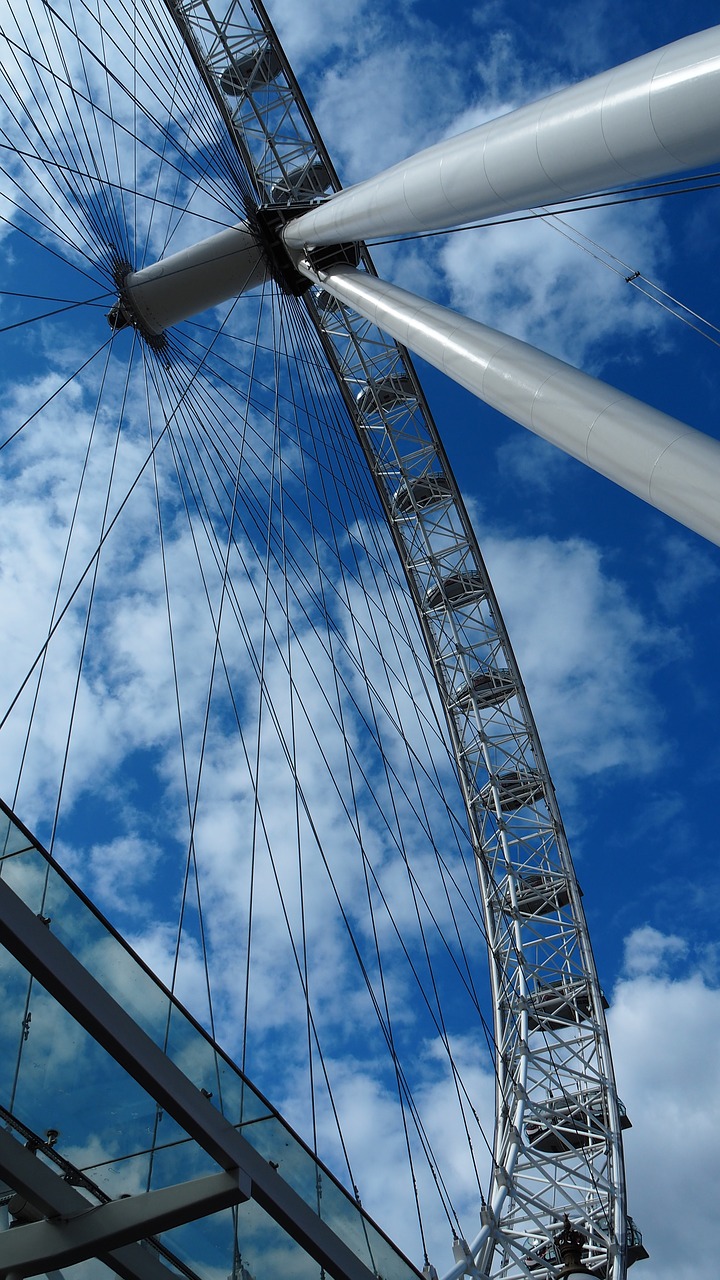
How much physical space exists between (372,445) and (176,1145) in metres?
24.6

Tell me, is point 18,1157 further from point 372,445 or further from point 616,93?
point 372,445

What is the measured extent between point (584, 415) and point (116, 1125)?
281 inches

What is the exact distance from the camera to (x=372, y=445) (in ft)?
103

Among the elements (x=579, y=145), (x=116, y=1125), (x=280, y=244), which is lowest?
(x=116, y=1125)

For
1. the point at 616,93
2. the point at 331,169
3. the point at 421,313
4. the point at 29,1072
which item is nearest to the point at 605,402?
the point at 616,93

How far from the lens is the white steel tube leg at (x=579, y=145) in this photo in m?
7.38

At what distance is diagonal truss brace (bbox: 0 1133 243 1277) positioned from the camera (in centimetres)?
793

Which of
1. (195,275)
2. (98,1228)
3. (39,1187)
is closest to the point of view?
(39,1187)

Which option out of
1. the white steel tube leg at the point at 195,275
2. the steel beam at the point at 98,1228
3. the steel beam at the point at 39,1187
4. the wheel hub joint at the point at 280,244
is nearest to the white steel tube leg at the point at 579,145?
the steel beam at the point at 98,1228

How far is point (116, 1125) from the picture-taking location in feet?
29.1

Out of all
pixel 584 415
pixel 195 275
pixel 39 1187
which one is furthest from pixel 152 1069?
pixel 195 275

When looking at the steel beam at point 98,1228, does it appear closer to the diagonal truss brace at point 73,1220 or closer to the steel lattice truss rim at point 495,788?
the diagonal truss brace at point 73,1220

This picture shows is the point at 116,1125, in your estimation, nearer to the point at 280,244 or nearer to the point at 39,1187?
the point at 39,1187

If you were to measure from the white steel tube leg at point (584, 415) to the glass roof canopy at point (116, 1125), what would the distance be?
18.1 ft
